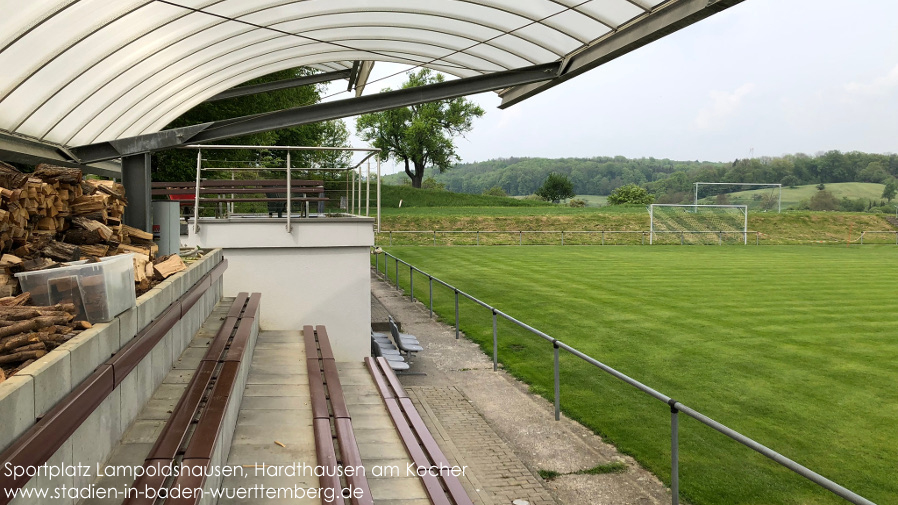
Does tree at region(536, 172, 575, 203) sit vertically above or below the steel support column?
above

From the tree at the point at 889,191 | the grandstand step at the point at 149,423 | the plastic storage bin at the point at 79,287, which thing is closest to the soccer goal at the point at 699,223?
the grandstand step at the point at 149,423

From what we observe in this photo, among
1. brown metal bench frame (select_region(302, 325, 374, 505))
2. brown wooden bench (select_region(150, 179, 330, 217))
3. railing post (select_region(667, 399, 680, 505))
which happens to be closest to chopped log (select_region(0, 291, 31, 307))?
brown metal bench frame (select_region(302, 325, 374, 505))

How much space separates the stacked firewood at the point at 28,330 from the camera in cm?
334

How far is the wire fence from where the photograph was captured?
142 ft

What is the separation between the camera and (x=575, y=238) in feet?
153

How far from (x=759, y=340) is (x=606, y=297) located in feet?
19.1

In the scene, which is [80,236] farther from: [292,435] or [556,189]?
[556,189]

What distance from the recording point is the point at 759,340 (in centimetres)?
1359

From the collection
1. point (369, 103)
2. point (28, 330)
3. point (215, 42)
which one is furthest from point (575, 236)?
point (28, 330)

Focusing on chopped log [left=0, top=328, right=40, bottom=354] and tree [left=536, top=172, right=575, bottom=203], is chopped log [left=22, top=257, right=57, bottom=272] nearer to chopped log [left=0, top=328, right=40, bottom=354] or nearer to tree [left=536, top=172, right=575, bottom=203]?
chopped log [left=0, top=328, right=40, bottom=354]

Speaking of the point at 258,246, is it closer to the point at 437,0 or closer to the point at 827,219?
the point at 437,0

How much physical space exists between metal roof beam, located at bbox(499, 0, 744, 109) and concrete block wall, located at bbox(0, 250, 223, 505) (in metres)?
6.66

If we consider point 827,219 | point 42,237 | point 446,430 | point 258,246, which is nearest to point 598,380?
point 446,430

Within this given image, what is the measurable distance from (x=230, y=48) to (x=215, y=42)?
3.15 feet
